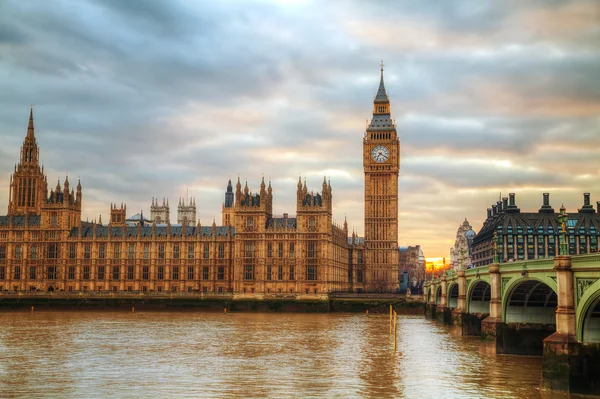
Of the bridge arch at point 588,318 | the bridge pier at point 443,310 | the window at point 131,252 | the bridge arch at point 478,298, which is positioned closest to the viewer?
the bridge arch at point 588,318

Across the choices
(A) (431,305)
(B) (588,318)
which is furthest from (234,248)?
(B) (588,318)

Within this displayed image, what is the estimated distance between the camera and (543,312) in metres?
55.9

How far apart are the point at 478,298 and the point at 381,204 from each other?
74804 millimetres

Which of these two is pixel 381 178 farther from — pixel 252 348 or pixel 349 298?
pixel 252 348

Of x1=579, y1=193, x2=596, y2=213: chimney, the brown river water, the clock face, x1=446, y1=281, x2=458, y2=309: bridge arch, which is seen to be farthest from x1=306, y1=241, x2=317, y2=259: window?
x1=579, y1=193, x2=596, y2=213: chimney

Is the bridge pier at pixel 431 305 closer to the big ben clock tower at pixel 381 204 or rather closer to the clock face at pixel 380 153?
the big ben clock tower at pixel 381 204

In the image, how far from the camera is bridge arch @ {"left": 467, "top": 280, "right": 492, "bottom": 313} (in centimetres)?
7416

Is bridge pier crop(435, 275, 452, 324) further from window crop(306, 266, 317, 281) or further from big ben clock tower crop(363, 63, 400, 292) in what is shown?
big ben clock tower crop(363, 63, 400, 292)

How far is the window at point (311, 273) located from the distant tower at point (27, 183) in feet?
218

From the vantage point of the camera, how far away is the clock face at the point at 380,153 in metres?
156

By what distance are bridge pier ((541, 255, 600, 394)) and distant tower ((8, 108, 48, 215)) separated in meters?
142

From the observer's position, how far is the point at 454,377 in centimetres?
4556

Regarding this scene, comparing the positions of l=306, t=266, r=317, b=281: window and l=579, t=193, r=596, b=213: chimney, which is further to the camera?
l=579, t=193, r=596, b=213: chimney

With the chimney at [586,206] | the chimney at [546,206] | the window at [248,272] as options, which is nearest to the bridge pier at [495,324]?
the window at [248,272]
